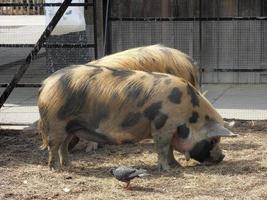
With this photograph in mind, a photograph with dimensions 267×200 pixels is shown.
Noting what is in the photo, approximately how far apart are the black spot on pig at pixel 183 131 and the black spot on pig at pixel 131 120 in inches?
16.7

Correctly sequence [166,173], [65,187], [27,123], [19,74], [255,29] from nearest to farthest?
[65,187]
[166,173]
[19,74]
[27,123]
[255,29]

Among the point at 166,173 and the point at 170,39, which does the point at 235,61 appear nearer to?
the point at 170,39

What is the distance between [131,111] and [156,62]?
1227 millimetres

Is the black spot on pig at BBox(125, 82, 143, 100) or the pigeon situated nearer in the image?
the pigeon

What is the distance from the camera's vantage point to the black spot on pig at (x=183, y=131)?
22.6ft

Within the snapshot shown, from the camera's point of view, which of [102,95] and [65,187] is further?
[102,95]

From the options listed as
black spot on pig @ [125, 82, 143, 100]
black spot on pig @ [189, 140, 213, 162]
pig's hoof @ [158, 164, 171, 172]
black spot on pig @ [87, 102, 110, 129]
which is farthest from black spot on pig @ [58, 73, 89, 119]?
black spot on pig @ [189, 140, 213, 162]

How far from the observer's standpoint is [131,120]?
22.6ft

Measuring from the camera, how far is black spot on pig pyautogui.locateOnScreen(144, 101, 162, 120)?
6.81 meters

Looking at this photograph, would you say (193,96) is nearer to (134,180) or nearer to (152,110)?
(152,110)

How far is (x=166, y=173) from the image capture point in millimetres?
6867

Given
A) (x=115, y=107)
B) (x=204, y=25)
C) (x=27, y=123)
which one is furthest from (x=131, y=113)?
(x=204, y=25)

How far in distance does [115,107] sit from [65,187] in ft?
3.21

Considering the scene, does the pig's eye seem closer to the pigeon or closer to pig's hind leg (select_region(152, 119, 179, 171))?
pig's hind leg (select_region(152, 119, 179, 171))
